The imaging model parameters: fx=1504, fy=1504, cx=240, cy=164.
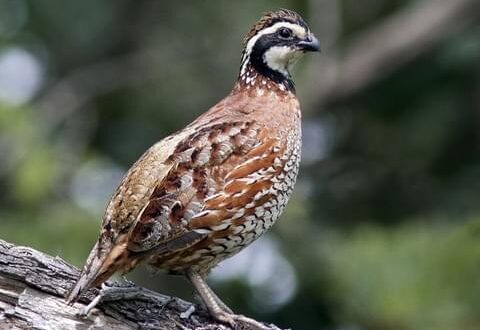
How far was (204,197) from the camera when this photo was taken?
6.71m

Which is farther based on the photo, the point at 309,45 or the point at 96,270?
the point at 309,45

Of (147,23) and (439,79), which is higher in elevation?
(147,23)

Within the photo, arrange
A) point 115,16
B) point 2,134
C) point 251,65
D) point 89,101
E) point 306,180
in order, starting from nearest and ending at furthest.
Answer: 1. point 251,65
2. point 2,134
3. point 306,180
4. point 89,101
5. point 115,16

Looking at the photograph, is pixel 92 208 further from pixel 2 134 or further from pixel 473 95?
pixel 473 95

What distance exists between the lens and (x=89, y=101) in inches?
515

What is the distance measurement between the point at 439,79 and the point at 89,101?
3.03 meters

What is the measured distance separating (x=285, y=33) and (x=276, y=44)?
2.8 inches

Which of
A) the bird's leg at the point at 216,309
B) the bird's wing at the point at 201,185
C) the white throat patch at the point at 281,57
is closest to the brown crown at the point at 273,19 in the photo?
the white throat patch at the point at 281,57

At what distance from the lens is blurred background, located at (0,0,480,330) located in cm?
980

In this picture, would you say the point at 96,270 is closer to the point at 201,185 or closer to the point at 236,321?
the point at 201,185

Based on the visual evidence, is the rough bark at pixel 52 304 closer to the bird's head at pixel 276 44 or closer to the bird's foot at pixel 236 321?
the bird's foot at pixel 236 321

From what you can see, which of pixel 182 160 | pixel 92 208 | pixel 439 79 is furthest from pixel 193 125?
pixel 439 79

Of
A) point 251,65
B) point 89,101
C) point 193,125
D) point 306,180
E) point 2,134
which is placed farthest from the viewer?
point 89,101

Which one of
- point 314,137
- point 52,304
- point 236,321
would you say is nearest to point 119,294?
point 52,304
